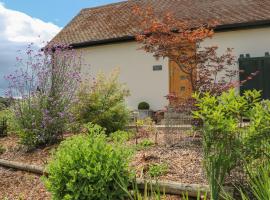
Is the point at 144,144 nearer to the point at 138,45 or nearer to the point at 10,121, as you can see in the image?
the point at 10,121

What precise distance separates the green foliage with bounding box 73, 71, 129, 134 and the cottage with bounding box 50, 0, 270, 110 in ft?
15.9

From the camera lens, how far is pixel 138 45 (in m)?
15.7

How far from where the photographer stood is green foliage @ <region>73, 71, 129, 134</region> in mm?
9867

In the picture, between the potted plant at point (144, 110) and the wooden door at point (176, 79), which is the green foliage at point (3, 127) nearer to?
the potted plant at point (144, 110)

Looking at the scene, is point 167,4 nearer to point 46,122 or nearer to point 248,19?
point 248,19

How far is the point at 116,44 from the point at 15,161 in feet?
30.0

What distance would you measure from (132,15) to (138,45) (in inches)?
89.8

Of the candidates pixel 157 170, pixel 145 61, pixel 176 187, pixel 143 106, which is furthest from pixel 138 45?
pixel 176 187

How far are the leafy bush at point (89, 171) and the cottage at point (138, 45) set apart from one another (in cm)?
894

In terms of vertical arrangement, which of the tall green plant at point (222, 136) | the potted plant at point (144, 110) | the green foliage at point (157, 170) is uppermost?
the tall green plant at point (222, 136)

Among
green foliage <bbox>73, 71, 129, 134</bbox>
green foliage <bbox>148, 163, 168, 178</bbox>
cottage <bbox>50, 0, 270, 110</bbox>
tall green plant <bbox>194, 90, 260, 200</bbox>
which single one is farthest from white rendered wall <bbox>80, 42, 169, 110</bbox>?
tall green plant <bbox>194, 90, 260, 200</bbox>

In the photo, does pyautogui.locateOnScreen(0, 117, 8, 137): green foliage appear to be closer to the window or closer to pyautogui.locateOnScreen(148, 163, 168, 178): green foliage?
pyautogui.locateOnScreen(148, 163, 168, 178): green foliage

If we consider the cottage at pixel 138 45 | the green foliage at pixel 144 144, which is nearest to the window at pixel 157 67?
the cottage at pixel 138 45

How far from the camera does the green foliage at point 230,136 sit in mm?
4684
